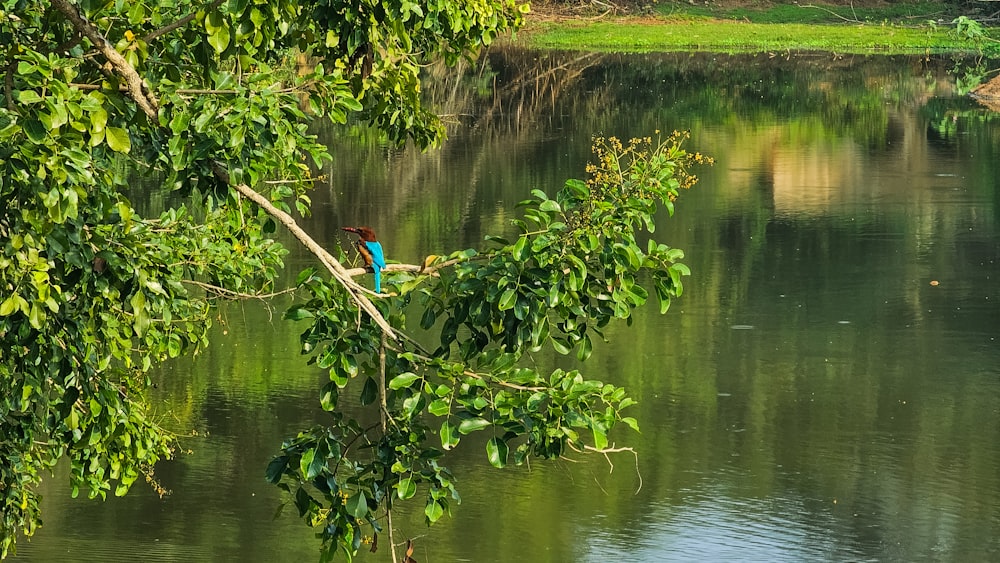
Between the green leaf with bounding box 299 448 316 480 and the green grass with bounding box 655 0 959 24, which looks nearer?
the green leaf with bounding box 299 448 316 480

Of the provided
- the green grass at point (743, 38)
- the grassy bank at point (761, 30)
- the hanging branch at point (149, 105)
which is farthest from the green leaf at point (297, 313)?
the green grass at point (743, 38)

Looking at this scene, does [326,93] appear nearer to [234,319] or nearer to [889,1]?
[234,319]

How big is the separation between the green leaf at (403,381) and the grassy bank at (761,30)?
127 ft

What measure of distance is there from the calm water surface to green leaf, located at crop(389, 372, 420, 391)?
1.79m

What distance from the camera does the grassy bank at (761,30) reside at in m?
44.9

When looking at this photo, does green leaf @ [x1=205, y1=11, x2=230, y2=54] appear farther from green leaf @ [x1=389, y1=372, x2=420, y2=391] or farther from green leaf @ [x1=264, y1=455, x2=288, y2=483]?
green leaf @ [x1=264, y1=455, x2=288, y2=483]

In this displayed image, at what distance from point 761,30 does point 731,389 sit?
3512 cm

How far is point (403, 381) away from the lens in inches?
184

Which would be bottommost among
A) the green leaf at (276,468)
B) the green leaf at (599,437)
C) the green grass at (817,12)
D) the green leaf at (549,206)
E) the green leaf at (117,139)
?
the green leaf at (276,468)

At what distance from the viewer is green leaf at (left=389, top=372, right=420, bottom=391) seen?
184 inches

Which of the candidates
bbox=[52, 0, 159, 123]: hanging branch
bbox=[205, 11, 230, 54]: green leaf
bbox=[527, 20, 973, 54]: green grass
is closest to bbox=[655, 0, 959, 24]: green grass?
bbox=[527, 20, 973, 54]: green grass

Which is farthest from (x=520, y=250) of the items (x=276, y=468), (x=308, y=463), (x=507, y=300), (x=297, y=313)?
(x=276, y=468)

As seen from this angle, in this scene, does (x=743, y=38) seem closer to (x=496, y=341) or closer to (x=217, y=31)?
(x=496, y=341)

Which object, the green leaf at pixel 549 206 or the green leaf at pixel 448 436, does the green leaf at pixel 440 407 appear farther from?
the green leaf at pixel 549 206
